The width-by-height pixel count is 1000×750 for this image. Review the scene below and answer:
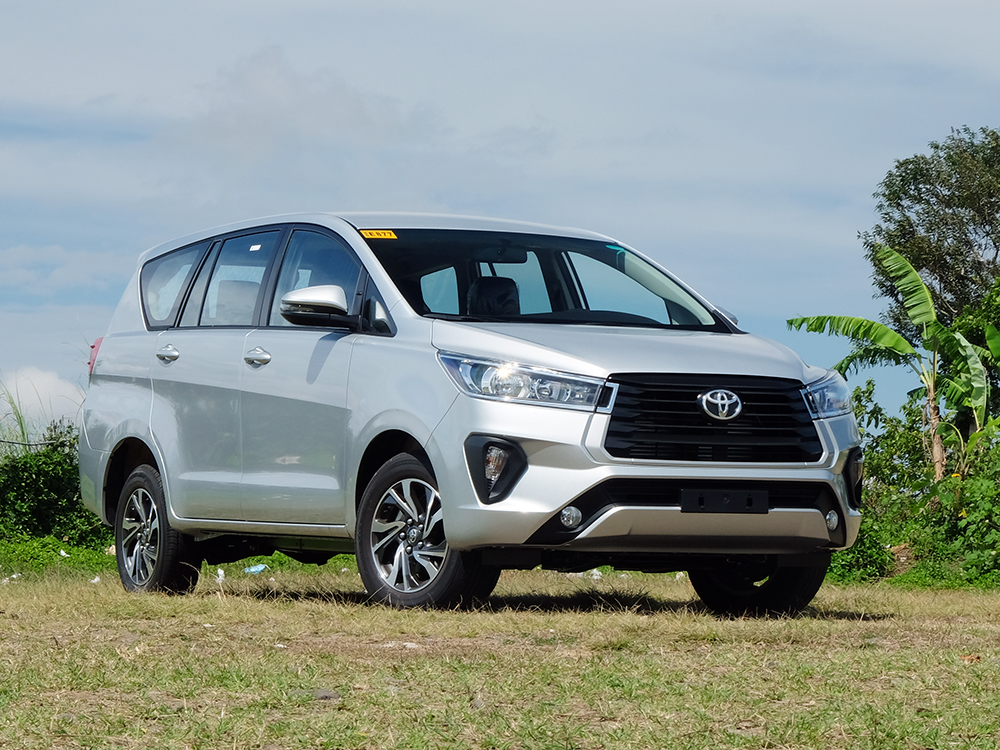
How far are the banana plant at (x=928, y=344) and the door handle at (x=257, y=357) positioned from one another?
15.9 meters

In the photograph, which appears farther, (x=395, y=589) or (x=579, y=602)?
(x=579, y=602)

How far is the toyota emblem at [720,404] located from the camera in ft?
22.1

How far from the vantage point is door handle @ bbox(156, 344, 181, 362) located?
8.91 m

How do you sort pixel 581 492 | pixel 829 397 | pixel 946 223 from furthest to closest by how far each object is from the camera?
pixel 946 223, pixel 829 397, pixel 581 492

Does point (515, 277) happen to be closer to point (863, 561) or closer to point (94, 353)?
point (94, 353)

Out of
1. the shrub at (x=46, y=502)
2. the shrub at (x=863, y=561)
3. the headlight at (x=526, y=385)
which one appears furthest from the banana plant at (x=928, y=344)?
the headlight at (x=526, y=385)

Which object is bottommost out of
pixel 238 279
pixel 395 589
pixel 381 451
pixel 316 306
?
pixel 395 589

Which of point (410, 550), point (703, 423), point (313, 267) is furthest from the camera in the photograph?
point (313, 267)

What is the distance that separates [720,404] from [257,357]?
8.92ft

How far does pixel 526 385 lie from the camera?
6.66 meters

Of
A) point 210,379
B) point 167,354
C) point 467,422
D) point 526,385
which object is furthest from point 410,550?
point 167,354

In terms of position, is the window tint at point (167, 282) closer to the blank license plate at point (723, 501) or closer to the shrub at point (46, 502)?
the blank license plate at point (723, 501)

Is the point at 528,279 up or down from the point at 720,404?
up

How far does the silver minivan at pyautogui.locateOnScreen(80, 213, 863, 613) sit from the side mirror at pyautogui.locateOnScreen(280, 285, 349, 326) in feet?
0.05
